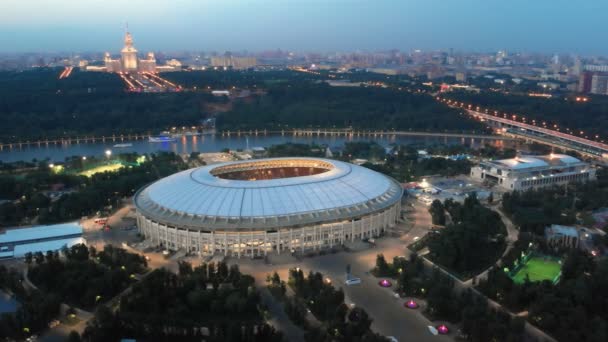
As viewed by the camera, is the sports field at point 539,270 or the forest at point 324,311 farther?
the sports field at point 539,270

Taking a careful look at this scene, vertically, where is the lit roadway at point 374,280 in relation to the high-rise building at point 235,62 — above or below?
below

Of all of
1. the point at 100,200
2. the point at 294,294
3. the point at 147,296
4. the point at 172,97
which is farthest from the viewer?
the point at 172,97

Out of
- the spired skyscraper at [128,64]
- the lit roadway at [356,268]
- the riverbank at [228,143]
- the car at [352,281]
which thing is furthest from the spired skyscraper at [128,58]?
the car at [352,281]

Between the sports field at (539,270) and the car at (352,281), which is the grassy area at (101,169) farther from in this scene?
the sports field at (539,270)

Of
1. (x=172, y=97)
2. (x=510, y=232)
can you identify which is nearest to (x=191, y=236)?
(x=510, y=232)

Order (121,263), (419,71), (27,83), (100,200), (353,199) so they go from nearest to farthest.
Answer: (121,263) < (353,199) < (100,200) < (27,83) < (419,71)

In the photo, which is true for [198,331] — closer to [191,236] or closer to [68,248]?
[191,236]

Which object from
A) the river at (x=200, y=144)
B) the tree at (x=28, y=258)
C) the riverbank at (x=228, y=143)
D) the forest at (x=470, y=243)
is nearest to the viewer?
the forest at (x=470, y=243)
